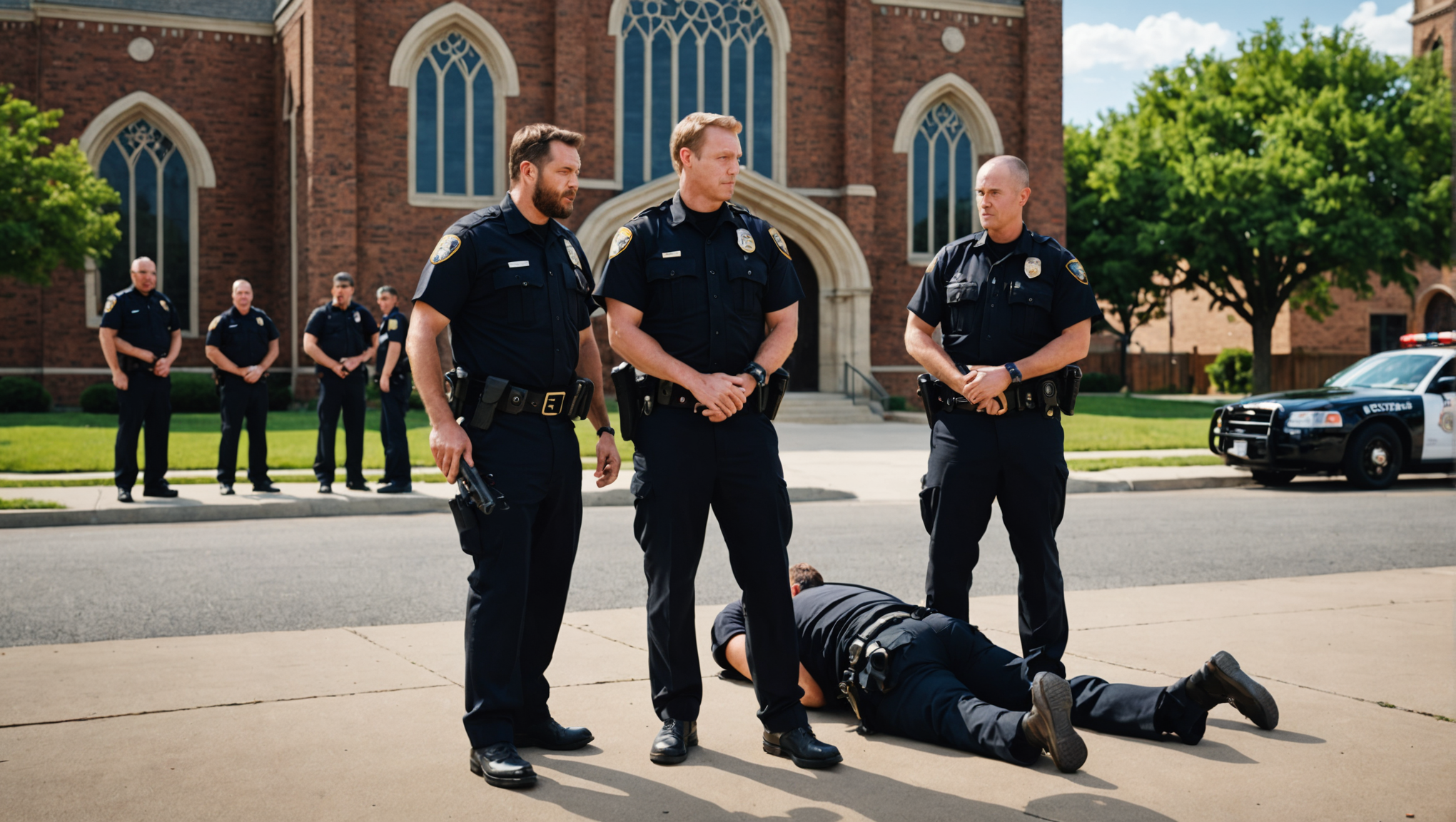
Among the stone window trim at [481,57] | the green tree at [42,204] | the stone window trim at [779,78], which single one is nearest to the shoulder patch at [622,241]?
the green tree at [42,204]

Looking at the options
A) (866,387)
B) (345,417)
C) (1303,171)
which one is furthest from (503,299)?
(1303,171)

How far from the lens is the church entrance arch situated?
2703cm

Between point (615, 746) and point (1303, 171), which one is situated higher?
point (1303, 171)

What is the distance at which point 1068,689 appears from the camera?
145 inches

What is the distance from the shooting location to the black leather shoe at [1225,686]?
3908mm

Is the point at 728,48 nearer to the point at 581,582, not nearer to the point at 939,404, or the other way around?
the point at 581,582

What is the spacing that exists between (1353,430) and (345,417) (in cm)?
1087

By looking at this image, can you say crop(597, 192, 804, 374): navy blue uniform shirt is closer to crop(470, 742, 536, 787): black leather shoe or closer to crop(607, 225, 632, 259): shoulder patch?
crop(607, 225, 632, 259): shoulder patch

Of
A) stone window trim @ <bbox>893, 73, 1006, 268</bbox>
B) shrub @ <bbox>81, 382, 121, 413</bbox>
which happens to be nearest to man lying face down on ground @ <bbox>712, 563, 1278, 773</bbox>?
shrub @ <bbox>81, 382, 121, 413</bbox>

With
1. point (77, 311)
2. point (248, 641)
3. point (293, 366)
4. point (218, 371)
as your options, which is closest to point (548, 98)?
point (293, 366)

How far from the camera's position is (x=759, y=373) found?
4.08 m

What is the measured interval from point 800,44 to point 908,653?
86.8ft

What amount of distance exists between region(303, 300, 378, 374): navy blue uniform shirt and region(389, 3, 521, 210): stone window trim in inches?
573

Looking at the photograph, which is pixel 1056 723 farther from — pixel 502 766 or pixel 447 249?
pixel 447 249
